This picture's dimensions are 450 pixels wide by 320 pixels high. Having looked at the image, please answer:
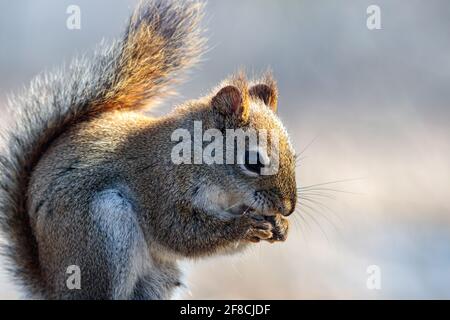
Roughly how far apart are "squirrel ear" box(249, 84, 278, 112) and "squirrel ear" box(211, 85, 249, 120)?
7.3 inches

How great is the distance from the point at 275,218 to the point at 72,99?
0.76m

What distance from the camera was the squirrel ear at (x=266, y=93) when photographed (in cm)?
303

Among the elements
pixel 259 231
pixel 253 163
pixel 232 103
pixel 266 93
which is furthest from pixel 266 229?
pixel 266 93

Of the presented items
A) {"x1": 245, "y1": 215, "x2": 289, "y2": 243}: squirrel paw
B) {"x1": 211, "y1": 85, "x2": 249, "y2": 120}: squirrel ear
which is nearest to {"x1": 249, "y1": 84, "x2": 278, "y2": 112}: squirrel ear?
{"x1": 211, "y1": 85, "x2": 249, "y2": 120}: squirrel ear

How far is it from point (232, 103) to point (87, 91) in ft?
1.60

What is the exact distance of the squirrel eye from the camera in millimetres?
2715

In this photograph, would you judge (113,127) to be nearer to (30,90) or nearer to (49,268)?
(30,90)

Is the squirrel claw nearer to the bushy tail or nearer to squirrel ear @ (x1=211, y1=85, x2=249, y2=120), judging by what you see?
squirrel ear @ (x1=211, y1=85, x2=249, y2=120)

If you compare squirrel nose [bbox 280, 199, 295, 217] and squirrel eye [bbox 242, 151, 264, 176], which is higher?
squirrel eye [bbox 242, 151, 264, 176]

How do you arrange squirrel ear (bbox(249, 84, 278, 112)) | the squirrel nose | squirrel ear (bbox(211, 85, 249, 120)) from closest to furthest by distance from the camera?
the squirrel nose
squirrel ear (bbox(211, 85, 249, 120))
squirrel ear (bbox(249, 84, 278, 112))

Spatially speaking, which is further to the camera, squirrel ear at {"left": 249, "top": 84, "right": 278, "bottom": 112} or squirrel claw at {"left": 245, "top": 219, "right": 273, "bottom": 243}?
squirrel ear at {"left": 249, "top": 84, "right": 278, "bottom": 112}

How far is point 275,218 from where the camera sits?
2.75 meters

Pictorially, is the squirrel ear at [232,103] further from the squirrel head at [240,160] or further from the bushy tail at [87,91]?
the bushy tail at [87,91]

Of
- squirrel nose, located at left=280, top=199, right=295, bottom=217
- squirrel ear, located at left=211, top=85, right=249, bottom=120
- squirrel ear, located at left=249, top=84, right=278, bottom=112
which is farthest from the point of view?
squirrel ear, located at left=249, top=84, right=278, bottom=112
